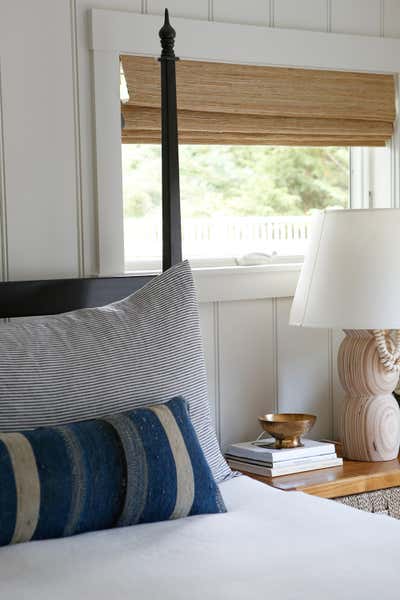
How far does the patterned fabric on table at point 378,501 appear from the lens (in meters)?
2.41

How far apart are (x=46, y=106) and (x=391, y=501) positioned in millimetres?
1410

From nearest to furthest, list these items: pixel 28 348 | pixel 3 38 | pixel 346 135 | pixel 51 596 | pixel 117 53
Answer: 1. pixel 51 596
2. pixel 28 348
3. pixel 3 38
4. pixel 117 53
5. pixel 346 135

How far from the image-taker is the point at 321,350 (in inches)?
117

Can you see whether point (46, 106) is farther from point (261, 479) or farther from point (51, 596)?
point (51, 596)

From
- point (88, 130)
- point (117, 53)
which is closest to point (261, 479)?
point (88, 130)

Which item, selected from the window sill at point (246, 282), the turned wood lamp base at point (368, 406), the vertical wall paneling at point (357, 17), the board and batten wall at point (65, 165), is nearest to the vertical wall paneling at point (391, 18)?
the vertical wall paneling at point (357, 17)

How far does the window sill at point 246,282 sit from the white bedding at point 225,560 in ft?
3.24

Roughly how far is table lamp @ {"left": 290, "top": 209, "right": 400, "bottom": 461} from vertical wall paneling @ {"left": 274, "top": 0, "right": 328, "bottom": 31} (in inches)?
27.2

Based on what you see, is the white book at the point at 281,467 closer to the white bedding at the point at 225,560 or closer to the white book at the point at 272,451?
the white book at the point at 272,451

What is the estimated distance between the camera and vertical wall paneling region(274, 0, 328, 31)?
2836 millimetres

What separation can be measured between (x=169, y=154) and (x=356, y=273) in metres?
0.59

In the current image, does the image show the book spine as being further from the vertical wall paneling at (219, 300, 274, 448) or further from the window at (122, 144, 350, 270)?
the window at (122, 144, 350, 270)

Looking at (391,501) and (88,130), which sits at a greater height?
(88,130)

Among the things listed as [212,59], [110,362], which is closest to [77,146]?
[212,59]
